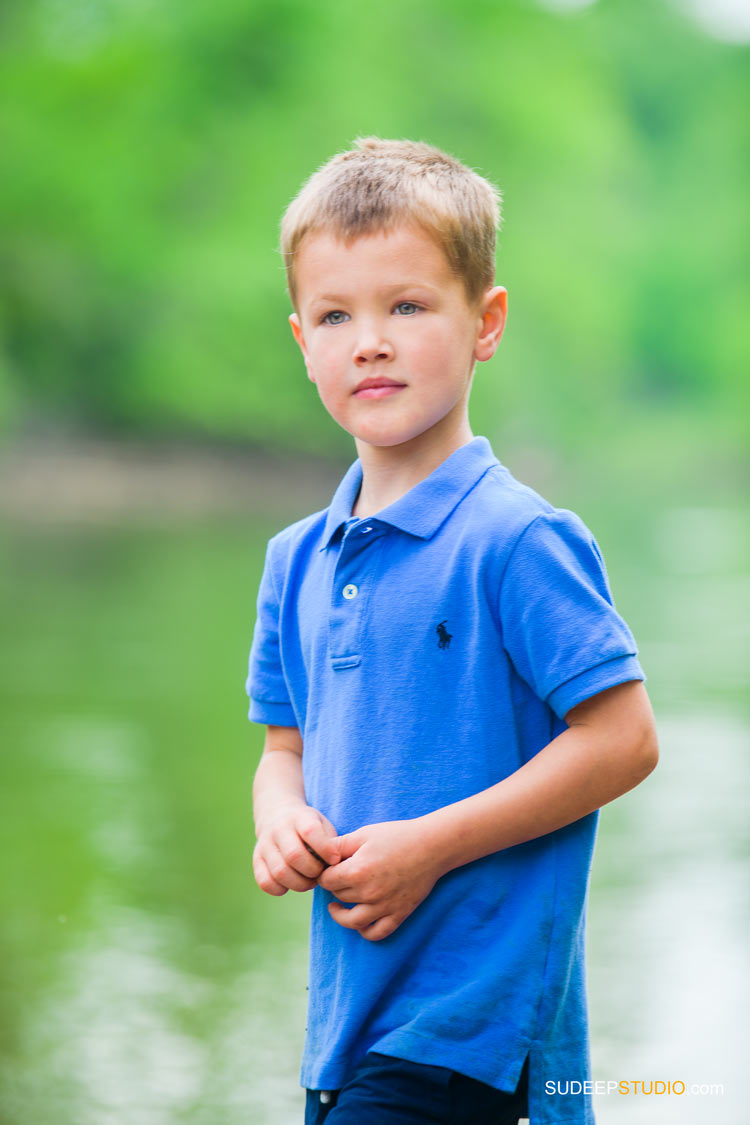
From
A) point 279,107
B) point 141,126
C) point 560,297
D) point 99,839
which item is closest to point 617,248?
point 560,297

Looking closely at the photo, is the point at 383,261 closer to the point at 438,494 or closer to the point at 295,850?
the point at 438,494

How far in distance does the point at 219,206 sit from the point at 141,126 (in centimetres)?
159

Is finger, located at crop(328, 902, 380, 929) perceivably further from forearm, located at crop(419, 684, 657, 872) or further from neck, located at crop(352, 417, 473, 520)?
neck, located at crop(352, 417, 473, 520)

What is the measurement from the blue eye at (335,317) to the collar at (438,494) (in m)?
0.18

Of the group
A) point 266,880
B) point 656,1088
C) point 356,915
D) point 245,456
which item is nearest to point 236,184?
point 245,456

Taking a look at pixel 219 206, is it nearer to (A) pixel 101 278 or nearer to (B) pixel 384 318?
(A) pixel 101 278

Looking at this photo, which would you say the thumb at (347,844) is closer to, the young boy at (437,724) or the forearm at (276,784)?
the young boy at (437,724)

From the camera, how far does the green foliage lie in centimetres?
2120

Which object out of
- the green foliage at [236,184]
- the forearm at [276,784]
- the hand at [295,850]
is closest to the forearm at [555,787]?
the hand at [295,850]

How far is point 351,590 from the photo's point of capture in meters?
1.60

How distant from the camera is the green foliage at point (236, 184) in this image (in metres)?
21.2

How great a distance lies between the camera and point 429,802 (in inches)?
60.0

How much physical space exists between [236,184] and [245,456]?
3.98 metres

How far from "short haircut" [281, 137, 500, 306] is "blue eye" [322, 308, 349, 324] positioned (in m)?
0.07
